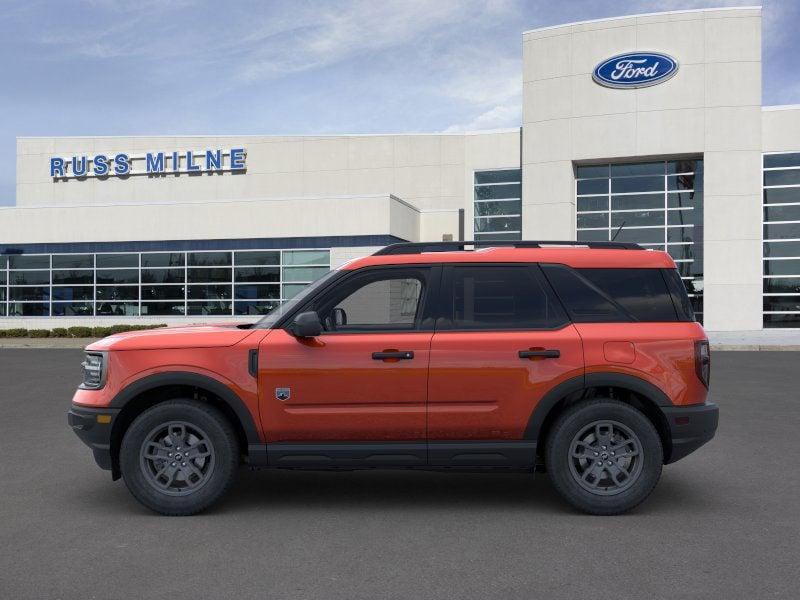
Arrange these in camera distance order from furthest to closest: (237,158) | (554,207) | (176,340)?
(237,158) → (554,207) → (176,340)

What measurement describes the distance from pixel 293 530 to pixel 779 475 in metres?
4.29

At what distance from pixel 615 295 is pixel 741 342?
71.7 ft

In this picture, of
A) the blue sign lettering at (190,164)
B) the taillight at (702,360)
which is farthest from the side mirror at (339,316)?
the blue sign lettering at (190,164)

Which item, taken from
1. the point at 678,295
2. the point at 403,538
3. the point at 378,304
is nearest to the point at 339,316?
the point at 378,304

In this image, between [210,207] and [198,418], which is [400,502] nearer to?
[198,418]

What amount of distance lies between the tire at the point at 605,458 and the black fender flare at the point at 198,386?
83.9 inches

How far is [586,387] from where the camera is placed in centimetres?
571

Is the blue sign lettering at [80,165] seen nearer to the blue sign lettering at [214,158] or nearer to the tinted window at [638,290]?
the blue sign lettering at [214,158]

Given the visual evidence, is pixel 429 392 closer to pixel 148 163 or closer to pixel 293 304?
pixel 293 304

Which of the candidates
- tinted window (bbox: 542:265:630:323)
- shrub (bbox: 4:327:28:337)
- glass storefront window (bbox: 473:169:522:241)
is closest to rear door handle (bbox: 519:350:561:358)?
tinted window (bbox: 542:265:630:323)

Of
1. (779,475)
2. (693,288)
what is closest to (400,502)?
(779,475)

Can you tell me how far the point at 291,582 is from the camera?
4305 millimetres

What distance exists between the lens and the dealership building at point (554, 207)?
108 ft

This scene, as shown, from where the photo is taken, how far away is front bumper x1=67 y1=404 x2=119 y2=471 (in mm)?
5742
